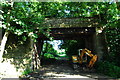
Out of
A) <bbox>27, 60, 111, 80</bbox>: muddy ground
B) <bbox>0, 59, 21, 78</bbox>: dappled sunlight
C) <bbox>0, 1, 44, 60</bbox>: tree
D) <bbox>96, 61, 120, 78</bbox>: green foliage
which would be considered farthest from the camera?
<bbox>0, 59, 21, 78</bbox>: dappled sunlight

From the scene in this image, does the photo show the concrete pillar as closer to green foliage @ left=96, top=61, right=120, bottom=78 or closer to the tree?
green foliage @ left=96, top=61, right=120, bottom=78

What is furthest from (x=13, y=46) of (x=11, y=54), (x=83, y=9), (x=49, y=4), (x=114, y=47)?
(x=114, y=47)

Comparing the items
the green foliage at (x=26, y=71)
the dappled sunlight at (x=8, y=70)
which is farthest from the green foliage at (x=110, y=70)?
the dappled sunlight at (x=8, y=70)

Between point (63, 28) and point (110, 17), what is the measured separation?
4024 mm

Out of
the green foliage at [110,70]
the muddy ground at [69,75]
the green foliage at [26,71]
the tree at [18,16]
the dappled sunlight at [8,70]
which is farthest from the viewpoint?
the green foliage at [26,71]

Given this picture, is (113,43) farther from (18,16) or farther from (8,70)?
(8,70)

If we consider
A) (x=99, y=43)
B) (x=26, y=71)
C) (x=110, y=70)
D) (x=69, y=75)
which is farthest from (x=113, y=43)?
(x=26, y=71)

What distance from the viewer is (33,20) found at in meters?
6.48

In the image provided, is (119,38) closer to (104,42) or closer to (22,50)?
(104,42)

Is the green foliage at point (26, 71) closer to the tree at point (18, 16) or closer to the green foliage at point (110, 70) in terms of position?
the tree at point (18, 16)

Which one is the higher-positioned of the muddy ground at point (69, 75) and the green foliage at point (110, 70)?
the green foliage at point (110, 70)

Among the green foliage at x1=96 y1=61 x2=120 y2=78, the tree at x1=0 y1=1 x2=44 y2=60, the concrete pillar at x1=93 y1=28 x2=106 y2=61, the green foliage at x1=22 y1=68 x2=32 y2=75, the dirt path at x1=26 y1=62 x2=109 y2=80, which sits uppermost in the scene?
the tree at x1=0 y1=1 x2=44 y2=60

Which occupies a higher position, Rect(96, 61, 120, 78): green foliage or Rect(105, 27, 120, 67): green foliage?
Rect(105, 27, 120, 67): green foliage

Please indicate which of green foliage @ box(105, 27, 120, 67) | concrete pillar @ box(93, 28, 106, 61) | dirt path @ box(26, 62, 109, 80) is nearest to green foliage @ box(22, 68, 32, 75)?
dirt path @ box(26, 62, 109, 80)
